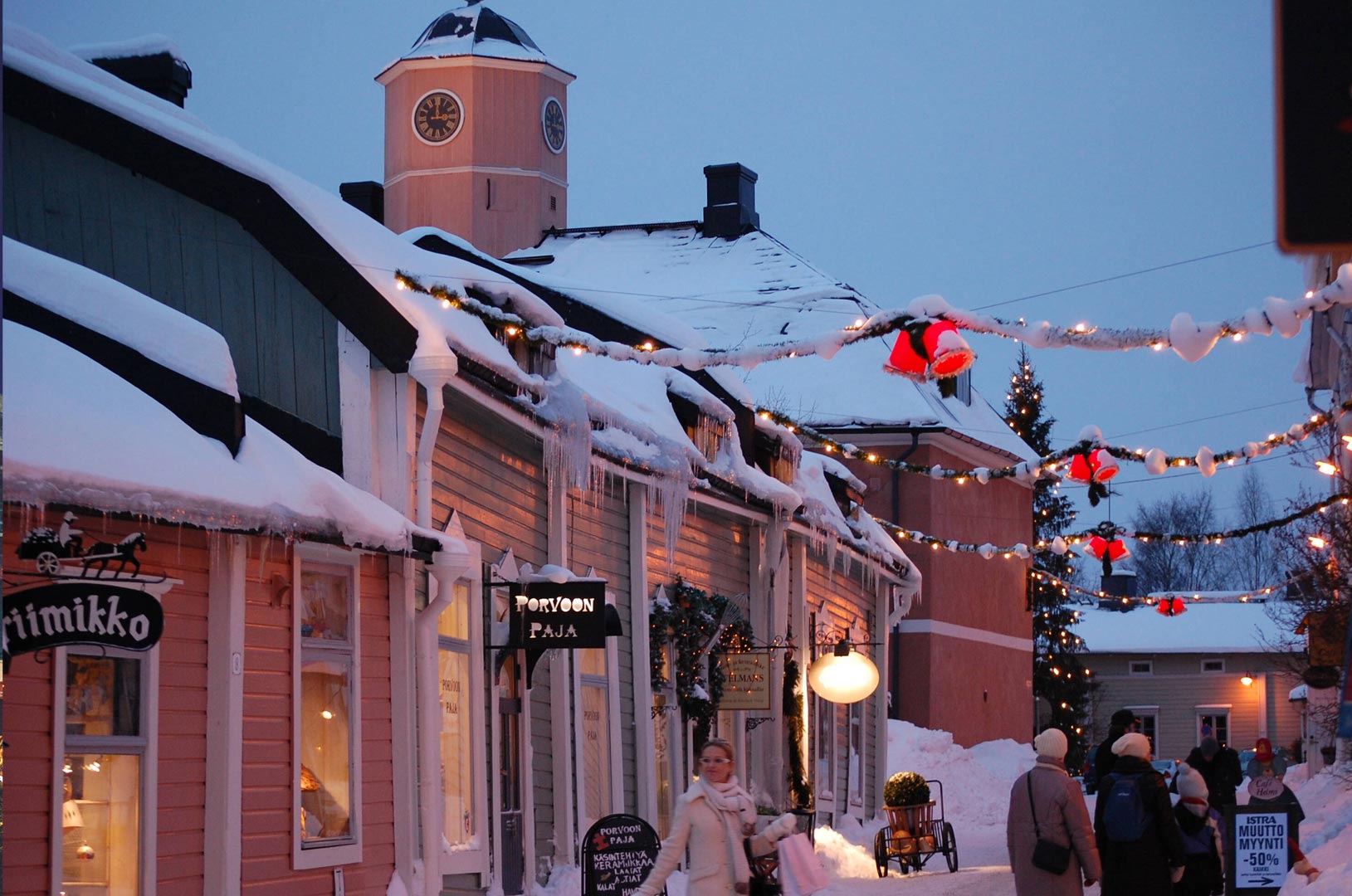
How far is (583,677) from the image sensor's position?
15.7m

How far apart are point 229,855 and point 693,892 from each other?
9.20 ft

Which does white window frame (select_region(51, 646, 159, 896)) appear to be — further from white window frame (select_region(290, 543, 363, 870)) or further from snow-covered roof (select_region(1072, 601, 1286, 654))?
snow-covered roof (select_region(1072, 601, 1286, 654))

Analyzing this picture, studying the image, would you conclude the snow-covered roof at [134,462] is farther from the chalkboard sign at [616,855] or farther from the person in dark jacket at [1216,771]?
the person in dark jacket at [1216,771]

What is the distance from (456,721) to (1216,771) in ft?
21.1

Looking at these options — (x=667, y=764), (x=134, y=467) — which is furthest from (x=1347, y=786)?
(x=134, y=467)

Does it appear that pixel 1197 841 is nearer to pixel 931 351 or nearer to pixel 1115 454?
pixel 931 351

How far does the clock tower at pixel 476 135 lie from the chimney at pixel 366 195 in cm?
932

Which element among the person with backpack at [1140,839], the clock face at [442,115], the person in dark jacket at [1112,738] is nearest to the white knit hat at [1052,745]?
the person with backpack at [1140,839]

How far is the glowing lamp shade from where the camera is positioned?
65.8ft

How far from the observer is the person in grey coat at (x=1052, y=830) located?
9.91 meters

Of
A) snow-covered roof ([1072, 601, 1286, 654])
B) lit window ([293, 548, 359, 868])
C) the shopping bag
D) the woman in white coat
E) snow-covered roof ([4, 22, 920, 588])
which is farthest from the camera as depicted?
snow-covered roof ([1072, 601, 1286, 654])

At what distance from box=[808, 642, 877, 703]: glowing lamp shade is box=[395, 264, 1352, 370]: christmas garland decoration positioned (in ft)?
24.9

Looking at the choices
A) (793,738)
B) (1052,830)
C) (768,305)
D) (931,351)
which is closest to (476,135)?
(768,305)

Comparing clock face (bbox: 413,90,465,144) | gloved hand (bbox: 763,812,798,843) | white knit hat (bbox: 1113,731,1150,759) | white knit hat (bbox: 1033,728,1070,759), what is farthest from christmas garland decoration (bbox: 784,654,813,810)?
clock face (bbox: 413,90,465,144)
